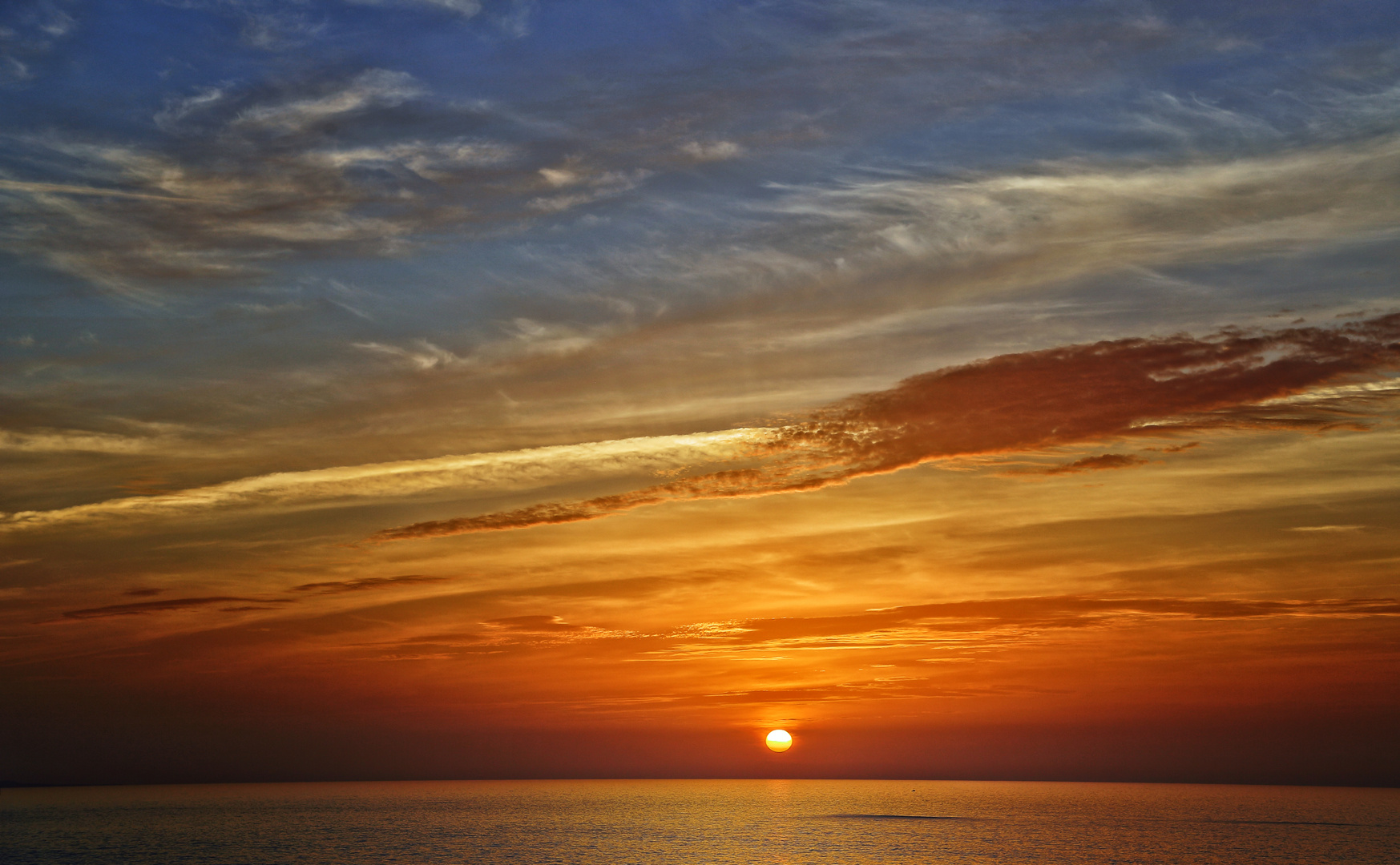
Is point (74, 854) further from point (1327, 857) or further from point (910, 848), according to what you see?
point (1327, 857)

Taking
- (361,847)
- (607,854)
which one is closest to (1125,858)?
(607,854)

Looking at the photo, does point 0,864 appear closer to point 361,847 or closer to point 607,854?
point 361,847

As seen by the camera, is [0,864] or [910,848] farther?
[910,848]

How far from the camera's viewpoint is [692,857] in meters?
169

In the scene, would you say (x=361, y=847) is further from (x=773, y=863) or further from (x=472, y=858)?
(x=773, y=863)

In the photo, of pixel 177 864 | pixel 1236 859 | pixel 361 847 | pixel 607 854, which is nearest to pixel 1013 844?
pixel 1236 859

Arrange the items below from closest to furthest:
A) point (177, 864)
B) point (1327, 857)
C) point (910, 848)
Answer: point (177, 864)
point (1327, 857)
point (910, 848)

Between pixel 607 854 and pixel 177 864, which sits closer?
pixel 177 864

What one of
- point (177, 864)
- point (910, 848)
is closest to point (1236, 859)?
point (910, 848)

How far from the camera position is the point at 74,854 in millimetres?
176875

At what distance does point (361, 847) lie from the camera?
192m

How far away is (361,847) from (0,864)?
59.7 m

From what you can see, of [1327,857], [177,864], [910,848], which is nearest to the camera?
[177,864]

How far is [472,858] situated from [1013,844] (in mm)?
108779
